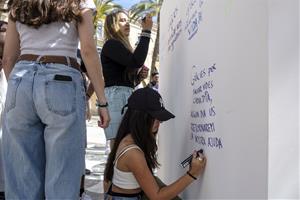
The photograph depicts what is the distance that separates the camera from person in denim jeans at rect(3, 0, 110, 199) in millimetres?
2283

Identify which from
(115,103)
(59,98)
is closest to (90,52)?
(59,98)

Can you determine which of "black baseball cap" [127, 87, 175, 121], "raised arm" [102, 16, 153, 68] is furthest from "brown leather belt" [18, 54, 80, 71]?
"raised arm" [102, 16, 153, 68]

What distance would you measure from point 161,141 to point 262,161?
112 inches

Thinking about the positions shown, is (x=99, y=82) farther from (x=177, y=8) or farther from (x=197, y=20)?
(x=177, y=8)

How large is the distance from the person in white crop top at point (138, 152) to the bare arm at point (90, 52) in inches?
16.2

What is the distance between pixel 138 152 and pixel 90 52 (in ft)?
2.26

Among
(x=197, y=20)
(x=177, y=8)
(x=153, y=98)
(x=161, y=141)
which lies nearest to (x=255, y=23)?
(x=197, y=20)

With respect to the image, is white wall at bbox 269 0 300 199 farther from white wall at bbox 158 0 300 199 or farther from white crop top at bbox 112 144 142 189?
white crop top at bbox 112 144 142 189

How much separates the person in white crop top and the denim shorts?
0.66 metres

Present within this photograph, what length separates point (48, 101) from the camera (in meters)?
2.25

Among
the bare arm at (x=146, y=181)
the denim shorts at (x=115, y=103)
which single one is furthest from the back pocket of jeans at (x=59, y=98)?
the denim shorts at (x=115, y=103)

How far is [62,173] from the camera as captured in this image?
231cm

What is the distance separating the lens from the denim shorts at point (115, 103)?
3.67 m

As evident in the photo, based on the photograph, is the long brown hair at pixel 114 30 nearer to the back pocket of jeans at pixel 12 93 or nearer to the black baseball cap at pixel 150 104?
the black baseball cap at pixel 150 104
